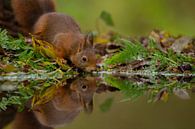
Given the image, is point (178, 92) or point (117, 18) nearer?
point (178, 92)

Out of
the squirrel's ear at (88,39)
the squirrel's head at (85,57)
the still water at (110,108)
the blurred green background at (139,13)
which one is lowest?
the still water at (110,108)

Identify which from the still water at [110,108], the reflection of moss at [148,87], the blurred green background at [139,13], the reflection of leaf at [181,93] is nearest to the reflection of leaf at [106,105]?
the still water at [110,108]

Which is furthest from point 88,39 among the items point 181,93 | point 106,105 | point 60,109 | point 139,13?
point 139,13

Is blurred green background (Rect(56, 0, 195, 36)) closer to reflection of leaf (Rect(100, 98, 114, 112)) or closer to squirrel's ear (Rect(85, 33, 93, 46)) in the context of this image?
squirrel's ear (Rect(85, 33, 93, 46))

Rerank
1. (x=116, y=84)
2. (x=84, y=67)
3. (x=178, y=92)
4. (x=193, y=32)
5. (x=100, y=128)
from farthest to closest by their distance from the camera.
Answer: (x=193, y=32), (x=84, y=67), (x=116, y=84), (x=178, y=92), (x=100, y=128)

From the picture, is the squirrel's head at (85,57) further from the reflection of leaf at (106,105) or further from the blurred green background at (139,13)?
the blurred green background at (139,13)

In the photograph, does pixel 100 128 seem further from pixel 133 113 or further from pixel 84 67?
pixel 84 67

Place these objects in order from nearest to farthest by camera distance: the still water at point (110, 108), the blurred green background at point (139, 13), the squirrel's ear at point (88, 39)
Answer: the still water at point (110, 108) → the squirrel's ear at point (88, 39) → the blurred green background at point (139, 13)

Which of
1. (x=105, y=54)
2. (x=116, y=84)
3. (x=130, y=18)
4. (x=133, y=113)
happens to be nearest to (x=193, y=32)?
(x=130, y=18)

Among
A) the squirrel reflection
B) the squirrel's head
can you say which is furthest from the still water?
the squirrel's head
